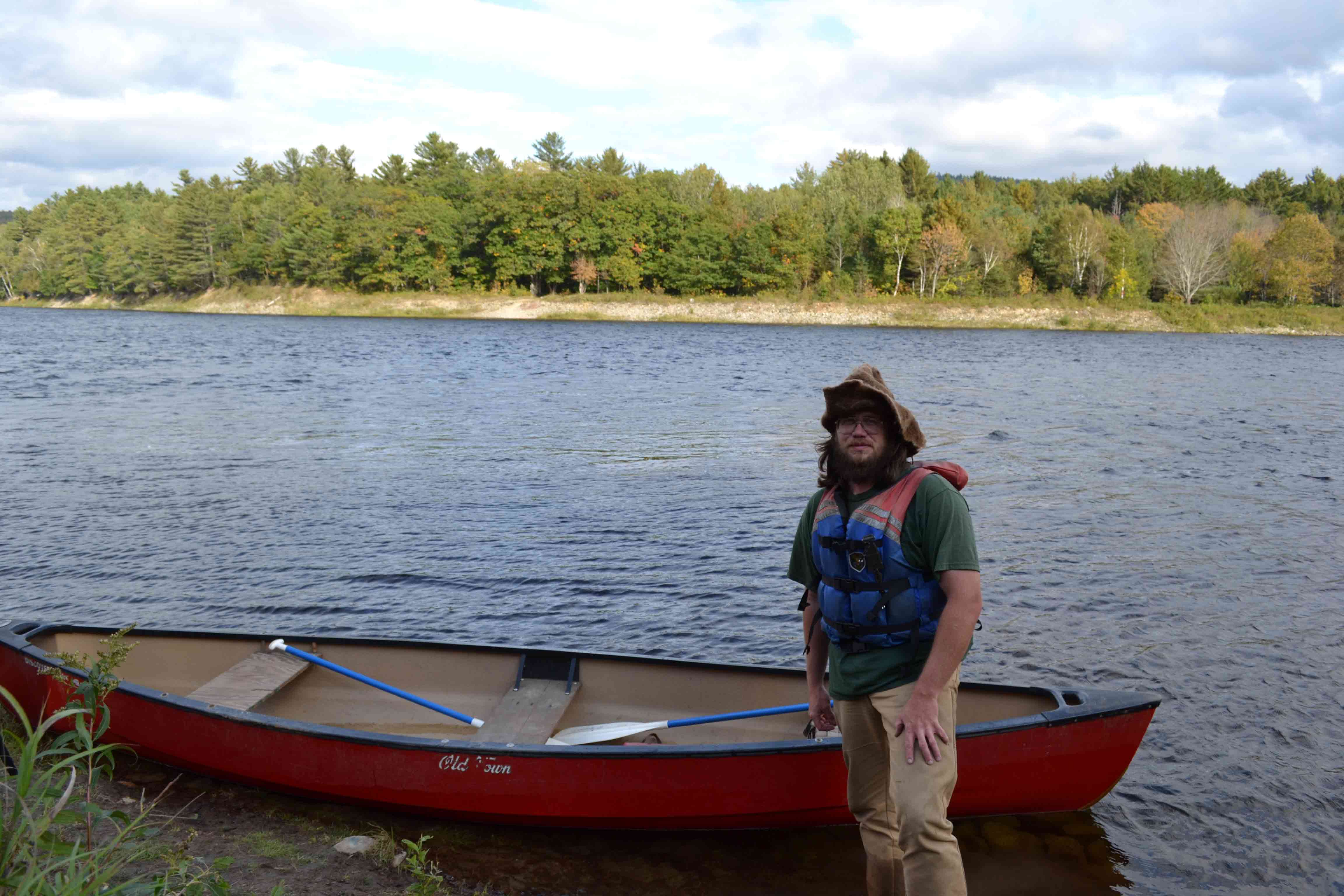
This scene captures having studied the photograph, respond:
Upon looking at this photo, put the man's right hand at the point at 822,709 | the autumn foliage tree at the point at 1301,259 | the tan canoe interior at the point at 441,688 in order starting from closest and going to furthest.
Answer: the man's right hand at the point at 822,709, the tan canoe interior at the point at 441,688, the autumn foliage tree at the point at 1301,259

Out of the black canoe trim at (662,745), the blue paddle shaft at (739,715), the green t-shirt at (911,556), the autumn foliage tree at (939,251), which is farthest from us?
the autumn foliage tree at (939,251)

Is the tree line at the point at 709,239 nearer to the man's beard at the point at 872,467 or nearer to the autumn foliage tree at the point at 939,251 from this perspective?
the autumn foliage tree at the point at 939,251

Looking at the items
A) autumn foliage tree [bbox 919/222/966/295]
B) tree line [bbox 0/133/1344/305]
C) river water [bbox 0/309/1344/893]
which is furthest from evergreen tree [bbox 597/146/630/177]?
river water [bbox 0/309/1344/893]

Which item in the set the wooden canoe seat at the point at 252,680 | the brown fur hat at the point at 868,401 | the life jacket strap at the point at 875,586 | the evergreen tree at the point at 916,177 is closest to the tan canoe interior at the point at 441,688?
the wooden canoe seat at the point at 252,680

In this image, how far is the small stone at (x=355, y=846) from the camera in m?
5.55

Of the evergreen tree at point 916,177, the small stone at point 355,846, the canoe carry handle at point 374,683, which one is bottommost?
the small stone at point 355,846

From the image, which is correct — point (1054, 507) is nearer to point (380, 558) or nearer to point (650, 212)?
point (380, 558)

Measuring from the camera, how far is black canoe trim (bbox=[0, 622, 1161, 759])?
17.6 feet

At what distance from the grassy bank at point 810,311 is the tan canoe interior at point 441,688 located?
6858 cm

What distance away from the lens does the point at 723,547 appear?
12445 mm

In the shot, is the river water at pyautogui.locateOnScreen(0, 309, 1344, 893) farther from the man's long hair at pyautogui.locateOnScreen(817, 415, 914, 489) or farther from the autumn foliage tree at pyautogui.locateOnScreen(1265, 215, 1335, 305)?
the autumn foliage tree at pyautogui.locateOnScreen(1265, 215, 1335, 305)

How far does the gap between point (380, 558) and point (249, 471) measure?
5.84 m

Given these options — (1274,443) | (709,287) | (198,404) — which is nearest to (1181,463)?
(1274,443)

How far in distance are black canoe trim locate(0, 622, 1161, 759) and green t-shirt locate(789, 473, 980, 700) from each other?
1.48 m
